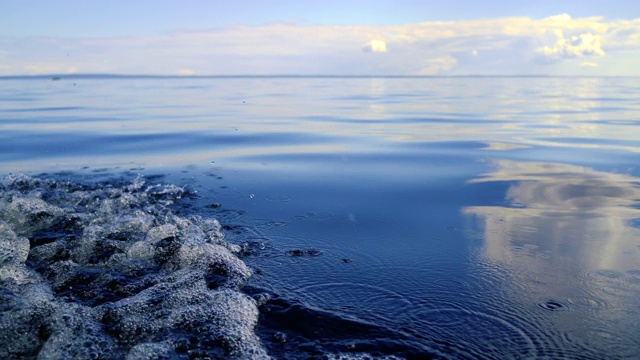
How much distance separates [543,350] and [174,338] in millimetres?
2408

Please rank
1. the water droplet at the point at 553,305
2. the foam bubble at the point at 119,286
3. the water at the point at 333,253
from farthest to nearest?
the water droplet at the point at 553,305
the water at the point at 333,253
the foam bubble at the point at 119,286

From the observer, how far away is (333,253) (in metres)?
4.99

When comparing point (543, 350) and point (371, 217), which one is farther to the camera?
point (371, 217)

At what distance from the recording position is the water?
334 centimetres

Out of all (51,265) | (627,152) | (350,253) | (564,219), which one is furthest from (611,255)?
(627,152)

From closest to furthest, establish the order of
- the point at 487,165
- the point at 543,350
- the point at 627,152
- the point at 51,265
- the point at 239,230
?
the point at 543,350
the point at 51,265
the point at 239,230
the point at 487,165
the point at 627,152

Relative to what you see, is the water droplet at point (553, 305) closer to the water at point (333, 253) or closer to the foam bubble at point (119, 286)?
the water at point (333, 253)

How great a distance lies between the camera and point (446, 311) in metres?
3.70

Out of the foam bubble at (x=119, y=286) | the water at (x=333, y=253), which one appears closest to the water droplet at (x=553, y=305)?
the water at (x=333, y=253)

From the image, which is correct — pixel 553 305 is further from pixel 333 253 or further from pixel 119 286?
pixel 119 286

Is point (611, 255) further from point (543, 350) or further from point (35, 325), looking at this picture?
point (35, 325)

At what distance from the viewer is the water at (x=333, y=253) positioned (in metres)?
3.34

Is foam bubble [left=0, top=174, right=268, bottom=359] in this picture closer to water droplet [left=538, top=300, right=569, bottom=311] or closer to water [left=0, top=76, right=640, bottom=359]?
water [left=0, top=76, right=640, bottom=359]

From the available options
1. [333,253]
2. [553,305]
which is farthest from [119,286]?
[553,305]
